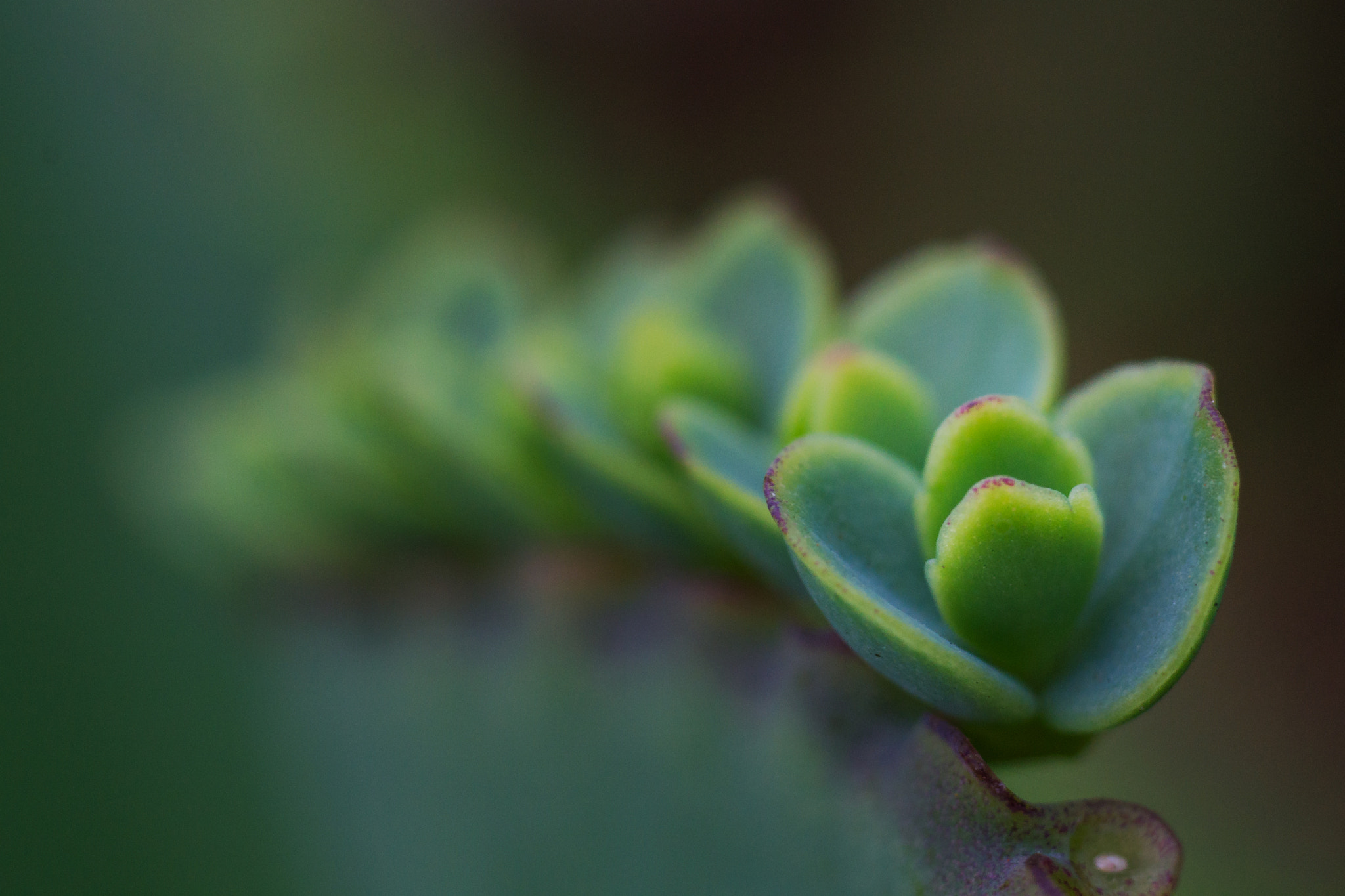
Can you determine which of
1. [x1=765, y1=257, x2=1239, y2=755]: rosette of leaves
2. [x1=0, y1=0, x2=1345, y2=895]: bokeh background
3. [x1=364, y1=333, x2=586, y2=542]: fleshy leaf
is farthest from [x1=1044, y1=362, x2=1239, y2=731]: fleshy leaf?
[x1=0, y1=0, x2=1345, y2=895]: bokeh background

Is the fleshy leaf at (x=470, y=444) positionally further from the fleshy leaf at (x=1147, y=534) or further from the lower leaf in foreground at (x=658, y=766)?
the fleshy leaf at (x=1147, y=534)

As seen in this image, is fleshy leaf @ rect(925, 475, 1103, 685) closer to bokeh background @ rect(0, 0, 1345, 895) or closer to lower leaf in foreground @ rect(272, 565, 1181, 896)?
lower leaf in foreground @ rect(272, 565, 1181, 896)

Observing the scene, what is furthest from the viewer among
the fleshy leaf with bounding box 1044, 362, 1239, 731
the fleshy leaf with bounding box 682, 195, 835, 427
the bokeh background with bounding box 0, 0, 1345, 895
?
the bokeh background with bounding box 0, 0, 1345, 895

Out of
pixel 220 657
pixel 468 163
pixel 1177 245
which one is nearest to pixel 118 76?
pixel 468 163

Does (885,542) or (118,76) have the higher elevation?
(118,76)

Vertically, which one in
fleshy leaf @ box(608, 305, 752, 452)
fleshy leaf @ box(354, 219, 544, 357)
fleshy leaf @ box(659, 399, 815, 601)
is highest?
fleshy leaf @ box(354, 219, 544, 357)

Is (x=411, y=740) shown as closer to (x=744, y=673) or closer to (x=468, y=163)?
(x=744, y=673)

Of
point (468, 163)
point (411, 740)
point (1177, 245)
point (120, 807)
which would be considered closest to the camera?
point (411, 740)

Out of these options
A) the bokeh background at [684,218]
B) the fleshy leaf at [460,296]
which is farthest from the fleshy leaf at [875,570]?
the bokeh background at [684,218]

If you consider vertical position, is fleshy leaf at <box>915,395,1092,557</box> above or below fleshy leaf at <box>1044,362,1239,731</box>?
above
